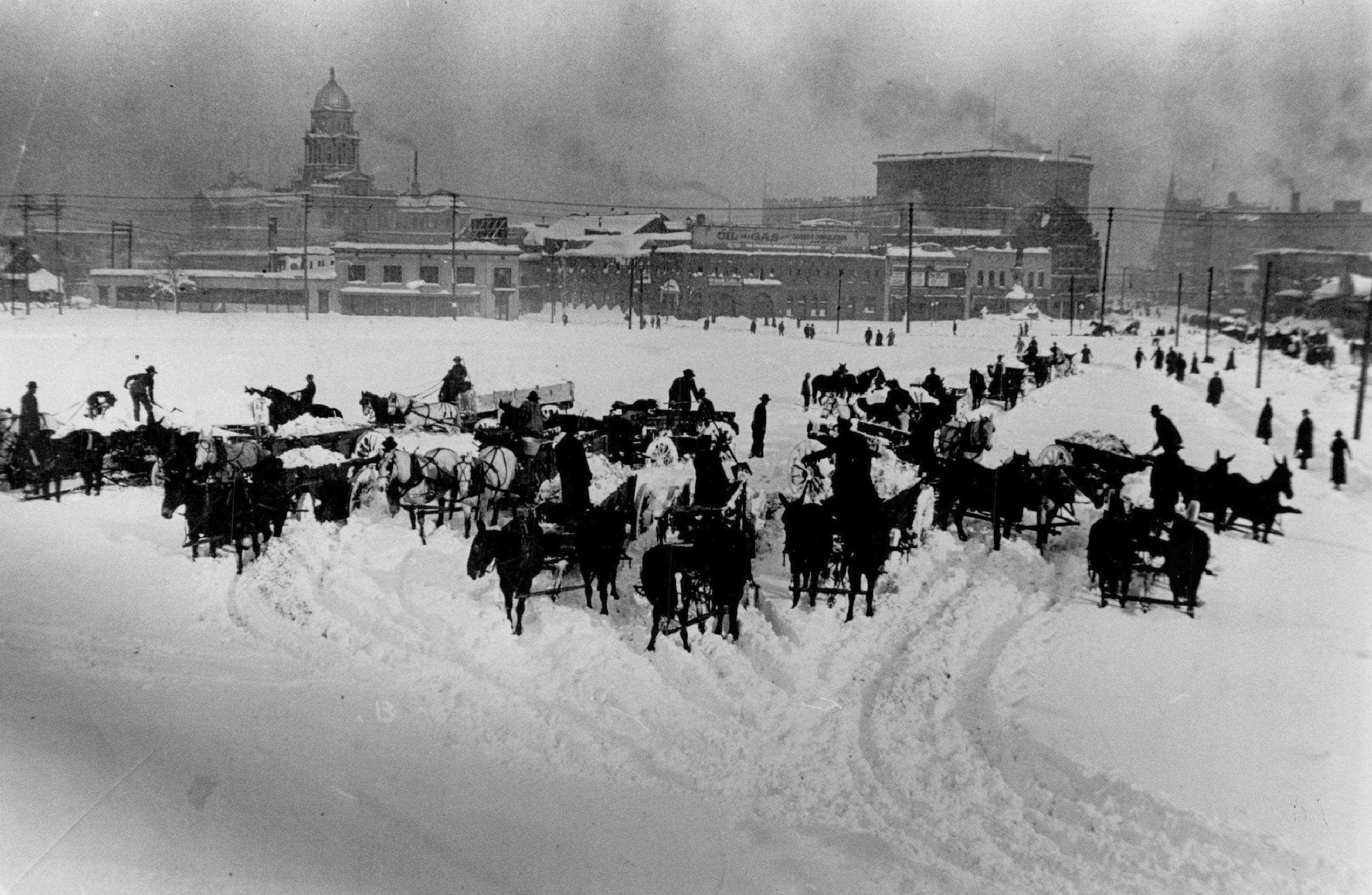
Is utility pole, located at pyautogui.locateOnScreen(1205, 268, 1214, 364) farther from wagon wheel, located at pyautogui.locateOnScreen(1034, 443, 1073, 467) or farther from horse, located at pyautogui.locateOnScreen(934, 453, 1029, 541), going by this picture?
horse, located at pyautogui.locateOnScreen(934, 453, 1029, 541)

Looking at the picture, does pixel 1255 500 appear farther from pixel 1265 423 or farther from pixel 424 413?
pixel 424 413

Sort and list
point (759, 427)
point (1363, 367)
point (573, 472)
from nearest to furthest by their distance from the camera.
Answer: point (1363, 367) → point (573, 472) → point (759, 427)

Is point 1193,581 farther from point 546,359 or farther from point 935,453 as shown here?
point 546,359

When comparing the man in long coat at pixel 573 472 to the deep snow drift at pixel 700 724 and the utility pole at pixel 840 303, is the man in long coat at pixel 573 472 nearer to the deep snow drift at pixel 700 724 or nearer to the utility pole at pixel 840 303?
the deep snow drift at pixel 700 724

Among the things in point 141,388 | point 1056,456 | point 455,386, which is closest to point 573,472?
point 1056,456

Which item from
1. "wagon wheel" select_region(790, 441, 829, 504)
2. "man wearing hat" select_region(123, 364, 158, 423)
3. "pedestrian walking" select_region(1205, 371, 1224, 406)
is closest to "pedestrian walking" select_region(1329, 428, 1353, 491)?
"pedestrian walking" select_region(1205, 371, 1224, 406)

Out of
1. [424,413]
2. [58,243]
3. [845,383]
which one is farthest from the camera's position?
[845,383]

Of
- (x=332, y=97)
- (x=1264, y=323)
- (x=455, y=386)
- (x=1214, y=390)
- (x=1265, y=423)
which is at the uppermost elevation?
(x=332, y=97)
